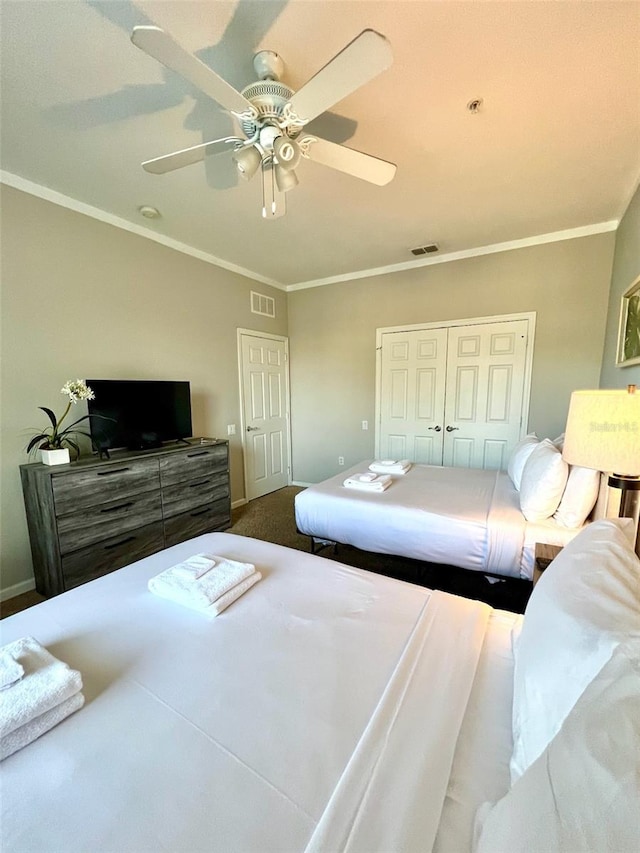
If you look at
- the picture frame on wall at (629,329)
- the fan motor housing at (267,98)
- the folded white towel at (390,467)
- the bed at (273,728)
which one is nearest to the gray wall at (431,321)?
the picture frame on wall at (629,329)

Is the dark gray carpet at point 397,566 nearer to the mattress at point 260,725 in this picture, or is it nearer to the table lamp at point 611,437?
the table lamp at point 611,437

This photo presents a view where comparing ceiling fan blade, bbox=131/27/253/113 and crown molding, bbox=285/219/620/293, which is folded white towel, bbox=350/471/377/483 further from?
crown molding, bbox=285/219/620/293

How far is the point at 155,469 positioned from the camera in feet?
8.87

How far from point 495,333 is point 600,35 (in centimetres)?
244

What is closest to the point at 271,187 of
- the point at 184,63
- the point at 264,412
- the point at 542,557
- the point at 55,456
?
the point at 184,63

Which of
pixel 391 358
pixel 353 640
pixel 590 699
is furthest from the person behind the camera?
pixel 391 358

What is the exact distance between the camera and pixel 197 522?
3.08 metres

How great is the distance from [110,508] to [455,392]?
3.56m

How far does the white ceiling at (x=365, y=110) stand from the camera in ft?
4.38

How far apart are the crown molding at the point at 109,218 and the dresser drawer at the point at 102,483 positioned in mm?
1979

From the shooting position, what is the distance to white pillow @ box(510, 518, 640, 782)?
25.2 inches

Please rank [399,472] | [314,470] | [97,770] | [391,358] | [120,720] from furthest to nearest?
1. [314,470]
2. [391,358]
3. [399,472]
4. [120,720]
5. [97,770]

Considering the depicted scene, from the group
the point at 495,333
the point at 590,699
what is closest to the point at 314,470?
the point at 495,333

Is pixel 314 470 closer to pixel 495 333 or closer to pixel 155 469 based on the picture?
pixel 155 469
